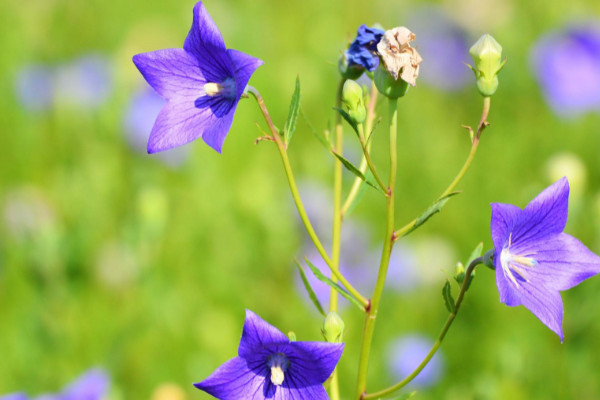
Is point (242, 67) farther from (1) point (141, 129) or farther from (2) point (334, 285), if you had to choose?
(1) point (141, 129)

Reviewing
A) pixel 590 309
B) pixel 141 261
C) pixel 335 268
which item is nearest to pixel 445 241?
pixel 590 309

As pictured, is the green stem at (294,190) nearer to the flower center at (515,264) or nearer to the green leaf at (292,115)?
the green leaf at (292,115)

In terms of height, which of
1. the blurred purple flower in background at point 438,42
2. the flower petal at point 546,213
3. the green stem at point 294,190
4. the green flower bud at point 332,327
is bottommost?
the green flower bud at point 332,327

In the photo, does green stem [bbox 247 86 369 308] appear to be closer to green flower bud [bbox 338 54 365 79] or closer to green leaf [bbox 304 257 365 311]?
green leaf [bbox 304 257 365 311]

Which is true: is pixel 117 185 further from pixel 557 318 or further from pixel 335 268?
pixel 557 318

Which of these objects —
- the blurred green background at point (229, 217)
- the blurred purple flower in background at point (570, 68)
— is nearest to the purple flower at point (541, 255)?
the blurred green background at point (229, 217)

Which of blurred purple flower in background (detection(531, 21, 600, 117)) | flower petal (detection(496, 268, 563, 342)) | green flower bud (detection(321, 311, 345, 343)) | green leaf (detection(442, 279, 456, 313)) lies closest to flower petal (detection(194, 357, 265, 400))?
green flower bud (detection(321, 311, 345, 343))

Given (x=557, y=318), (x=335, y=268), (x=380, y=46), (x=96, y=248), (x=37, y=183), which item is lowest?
(x=557, y=318)
